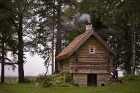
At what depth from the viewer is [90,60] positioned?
Result: 43719 millimetres

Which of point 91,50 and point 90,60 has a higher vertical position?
point 91,50

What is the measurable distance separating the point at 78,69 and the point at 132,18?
13855 millimetres

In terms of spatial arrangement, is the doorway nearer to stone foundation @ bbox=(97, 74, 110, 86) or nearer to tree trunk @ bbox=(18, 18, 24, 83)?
stone foundation @ bbox=(97, 74, 110, 86)

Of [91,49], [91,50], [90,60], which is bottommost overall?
[90,60]

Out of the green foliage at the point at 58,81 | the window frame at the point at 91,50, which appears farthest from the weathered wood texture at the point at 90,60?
the green foliage at the point at 58,81

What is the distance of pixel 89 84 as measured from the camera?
44031 mm

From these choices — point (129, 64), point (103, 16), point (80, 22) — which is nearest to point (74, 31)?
point (80, 22)

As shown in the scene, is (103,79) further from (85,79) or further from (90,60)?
(90,60)

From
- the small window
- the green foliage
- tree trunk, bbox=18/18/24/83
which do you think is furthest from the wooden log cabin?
tree trunk, bbox=18/18/24/83

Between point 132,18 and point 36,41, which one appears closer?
point 132,18

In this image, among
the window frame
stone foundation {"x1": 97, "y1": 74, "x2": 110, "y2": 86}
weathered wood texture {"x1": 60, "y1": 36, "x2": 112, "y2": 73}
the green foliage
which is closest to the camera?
the green foliage

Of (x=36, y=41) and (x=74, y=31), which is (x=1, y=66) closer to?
(x=36, y=41)

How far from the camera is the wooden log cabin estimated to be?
140 feet

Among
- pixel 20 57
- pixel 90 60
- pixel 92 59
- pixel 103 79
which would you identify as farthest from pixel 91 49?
pixel 20 57
